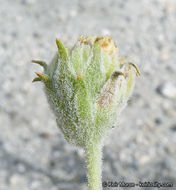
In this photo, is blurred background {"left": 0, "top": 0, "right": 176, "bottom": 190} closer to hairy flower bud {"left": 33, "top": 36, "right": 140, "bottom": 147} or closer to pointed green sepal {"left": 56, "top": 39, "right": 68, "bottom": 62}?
hairy flower bud {"left": 33, "top": 36, "right": 140, "bottom": 147}

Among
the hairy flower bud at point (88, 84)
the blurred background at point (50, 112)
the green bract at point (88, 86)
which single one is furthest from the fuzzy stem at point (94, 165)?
the blurred background at point (50, 112)

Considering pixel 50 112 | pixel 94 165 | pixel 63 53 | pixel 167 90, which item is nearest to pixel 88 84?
pixel 63 53

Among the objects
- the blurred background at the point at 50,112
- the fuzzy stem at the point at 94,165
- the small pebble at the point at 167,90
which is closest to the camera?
the fuzzy stem at the point at 94,165

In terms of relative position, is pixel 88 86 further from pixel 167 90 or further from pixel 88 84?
pixel 167 90

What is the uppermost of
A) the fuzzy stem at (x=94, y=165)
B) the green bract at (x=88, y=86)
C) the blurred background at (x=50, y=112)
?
the blurred background at (x=50, y=112)

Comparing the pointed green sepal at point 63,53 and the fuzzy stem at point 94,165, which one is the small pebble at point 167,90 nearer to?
the fuzzy stem at point 94,165

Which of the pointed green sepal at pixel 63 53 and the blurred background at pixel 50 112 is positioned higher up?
the blurred background at pixel 50 112

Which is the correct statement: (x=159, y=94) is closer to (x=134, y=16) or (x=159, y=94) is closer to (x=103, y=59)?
(x=134, y=16)
